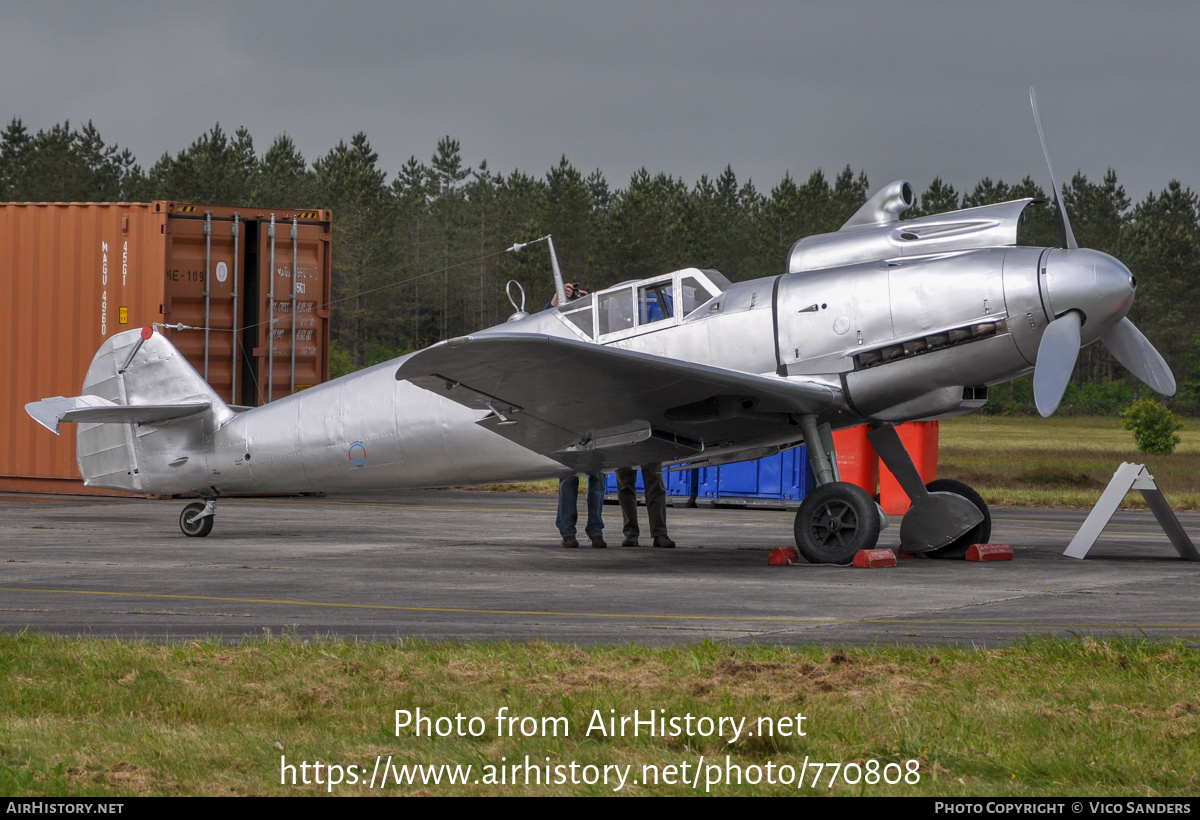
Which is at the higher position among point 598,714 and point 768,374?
point 768,374

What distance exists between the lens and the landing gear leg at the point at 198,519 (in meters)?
14.4

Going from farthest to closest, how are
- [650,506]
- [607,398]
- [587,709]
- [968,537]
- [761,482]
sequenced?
[761,482] → [650,506] → [968,537] → [607,398] → [587,709]

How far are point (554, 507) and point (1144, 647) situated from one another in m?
15.1

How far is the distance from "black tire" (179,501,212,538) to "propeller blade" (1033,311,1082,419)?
30.5 ft

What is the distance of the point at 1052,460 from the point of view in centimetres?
4112

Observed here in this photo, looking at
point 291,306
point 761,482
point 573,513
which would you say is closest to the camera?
point 573,513

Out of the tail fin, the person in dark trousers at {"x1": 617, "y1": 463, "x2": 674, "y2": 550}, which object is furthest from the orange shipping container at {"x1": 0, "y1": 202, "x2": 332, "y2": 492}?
the person in dark trousers at {"x1": 617, "y1": 463, "x2": 674, "y2": 550}

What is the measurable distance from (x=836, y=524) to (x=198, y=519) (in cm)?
751

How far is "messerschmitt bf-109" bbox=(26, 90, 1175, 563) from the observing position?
10.7 meters

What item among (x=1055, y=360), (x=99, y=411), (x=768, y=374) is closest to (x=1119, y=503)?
(x=1055, y=360)

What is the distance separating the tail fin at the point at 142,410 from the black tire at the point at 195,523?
1.75 feet

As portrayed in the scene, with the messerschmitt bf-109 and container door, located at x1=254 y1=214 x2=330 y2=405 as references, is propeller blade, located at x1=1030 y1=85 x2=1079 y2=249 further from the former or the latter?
container door, located at x1=254 y1=214 x2=330 y2=405

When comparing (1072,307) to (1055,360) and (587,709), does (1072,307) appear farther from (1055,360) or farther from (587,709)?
(587,709)

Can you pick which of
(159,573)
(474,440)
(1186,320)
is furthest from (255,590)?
(1186,320)
